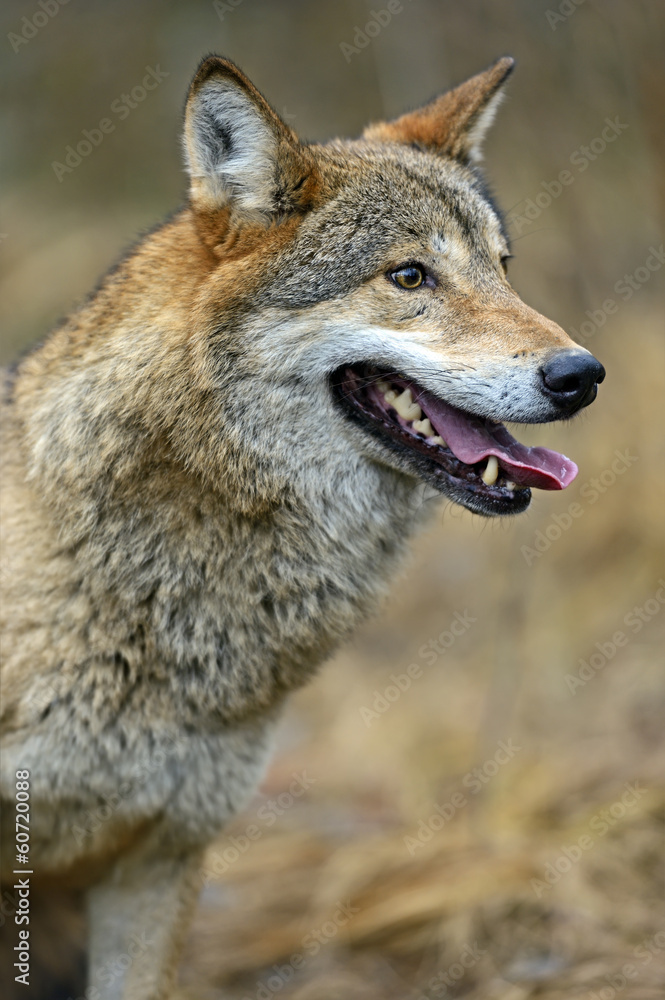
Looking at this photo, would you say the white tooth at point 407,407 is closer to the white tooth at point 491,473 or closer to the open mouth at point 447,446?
the open mouth at point 447,446

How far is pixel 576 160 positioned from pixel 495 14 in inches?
48.4

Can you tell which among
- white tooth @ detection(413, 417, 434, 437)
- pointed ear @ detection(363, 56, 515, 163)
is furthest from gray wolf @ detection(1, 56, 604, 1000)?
pointed ear @ detection(363, 56, 515, 163)

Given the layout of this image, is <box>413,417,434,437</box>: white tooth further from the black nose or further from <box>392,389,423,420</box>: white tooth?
the black nose

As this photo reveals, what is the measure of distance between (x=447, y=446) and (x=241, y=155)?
4.07 feet

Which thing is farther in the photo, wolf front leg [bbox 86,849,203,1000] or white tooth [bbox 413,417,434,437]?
wolf front leg [bbox 86,849,203,1000]

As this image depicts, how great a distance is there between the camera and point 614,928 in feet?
15.6

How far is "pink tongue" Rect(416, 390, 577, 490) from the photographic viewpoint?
10.7 ft

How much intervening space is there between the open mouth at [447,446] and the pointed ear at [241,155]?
2.15 ft

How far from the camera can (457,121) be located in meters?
3.96

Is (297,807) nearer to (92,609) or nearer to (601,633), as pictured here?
(601,633)

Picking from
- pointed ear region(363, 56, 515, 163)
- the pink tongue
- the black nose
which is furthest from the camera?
pointed ear region(363, 56, 515, 163)

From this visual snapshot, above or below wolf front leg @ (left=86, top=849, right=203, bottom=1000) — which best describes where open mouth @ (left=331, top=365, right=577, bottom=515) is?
above

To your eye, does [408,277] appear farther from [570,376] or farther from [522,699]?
[522,699]

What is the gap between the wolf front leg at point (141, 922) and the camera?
3.79m
